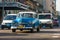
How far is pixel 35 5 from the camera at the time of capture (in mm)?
85875

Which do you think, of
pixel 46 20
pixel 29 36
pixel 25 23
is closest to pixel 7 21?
pixel 46 20

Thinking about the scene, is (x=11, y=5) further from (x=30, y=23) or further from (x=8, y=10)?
(x=30, y=23)

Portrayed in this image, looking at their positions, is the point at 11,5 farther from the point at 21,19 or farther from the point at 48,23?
the point at 21,19

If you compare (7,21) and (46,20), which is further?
(46,20)

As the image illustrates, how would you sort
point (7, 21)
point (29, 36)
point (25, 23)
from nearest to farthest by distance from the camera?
point (29, 36) → point (25, 23) → point (7, 21)

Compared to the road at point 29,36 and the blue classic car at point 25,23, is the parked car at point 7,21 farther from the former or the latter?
the road at point 29,36

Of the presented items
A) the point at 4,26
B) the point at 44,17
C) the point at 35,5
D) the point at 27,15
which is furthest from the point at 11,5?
the point at 35,5

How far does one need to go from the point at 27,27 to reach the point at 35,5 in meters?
61.9

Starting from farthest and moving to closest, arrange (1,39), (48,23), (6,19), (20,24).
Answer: (48,23) < (6,19) < (20,24) < (1,39)

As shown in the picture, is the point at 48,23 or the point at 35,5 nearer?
the point at 48,23

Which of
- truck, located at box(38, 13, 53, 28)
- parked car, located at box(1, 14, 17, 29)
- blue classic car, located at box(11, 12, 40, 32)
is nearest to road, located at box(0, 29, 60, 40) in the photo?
blue classic car, located at box(11, 12, 40, 32)

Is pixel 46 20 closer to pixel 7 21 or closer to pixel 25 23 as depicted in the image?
pixel 7 21

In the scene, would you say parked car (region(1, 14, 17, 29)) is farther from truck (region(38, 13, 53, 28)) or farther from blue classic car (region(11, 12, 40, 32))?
blue classic car (region(11, 12, 40, 32))

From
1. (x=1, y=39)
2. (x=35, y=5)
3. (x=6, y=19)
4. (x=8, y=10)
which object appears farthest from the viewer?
(x=35, y=5)
